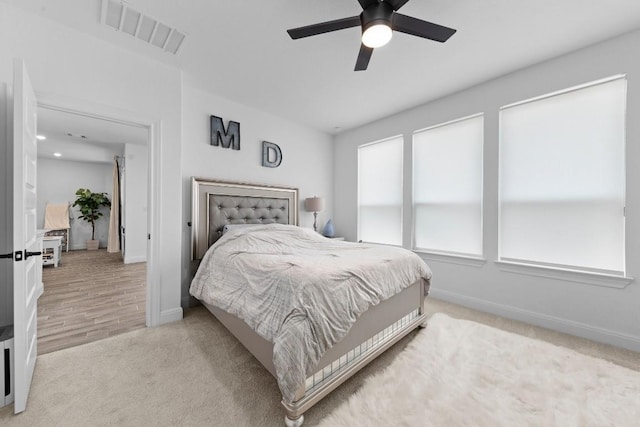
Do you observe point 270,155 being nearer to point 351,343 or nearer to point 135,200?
point 351,343

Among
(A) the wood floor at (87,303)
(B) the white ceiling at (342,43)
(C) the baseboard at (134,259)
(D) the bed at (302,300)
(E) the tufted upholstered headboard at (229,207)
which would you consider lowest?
(A) the wood floor at (87,303)

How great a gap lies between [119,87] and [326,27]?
204 centimetres

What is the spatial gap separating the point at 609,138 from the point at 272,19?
310 cm

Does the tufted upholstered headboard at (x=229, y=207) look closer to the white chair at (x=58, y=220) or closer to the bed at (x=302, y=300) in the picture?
the bed at (x=302, y=300)

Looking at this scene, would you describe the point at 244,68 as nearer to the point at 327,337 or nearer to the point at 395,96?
the point at 395,96

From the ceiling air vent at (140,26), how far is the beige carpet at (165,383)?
2.68 meters

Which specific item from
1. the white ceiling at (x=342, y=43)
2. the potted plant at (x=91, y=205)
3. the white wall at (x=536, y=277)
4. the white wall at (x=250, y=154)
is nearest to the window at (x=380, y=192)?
the white wall at (x=536, y=277)

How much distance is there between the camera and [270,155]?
A: 12.1 feet

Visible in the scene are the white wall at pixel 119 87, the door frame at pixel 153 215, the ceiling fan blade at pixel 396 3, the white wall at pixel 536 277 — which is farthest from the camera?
the door frame at pixel 153 215

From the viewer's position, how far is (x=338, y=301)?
58.3 inches

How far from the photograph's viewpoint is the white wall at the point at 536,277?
6.70 ft

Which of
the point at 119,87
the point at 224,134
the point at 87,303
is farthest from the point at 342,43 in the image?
the point at 87,303

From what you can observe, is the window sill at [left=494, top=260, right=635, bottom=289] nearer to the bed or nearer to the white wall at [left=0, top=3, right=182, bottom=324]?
the bed

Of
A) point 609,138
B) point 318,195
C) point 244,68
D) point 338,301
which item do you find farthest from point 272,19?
point 609,138
